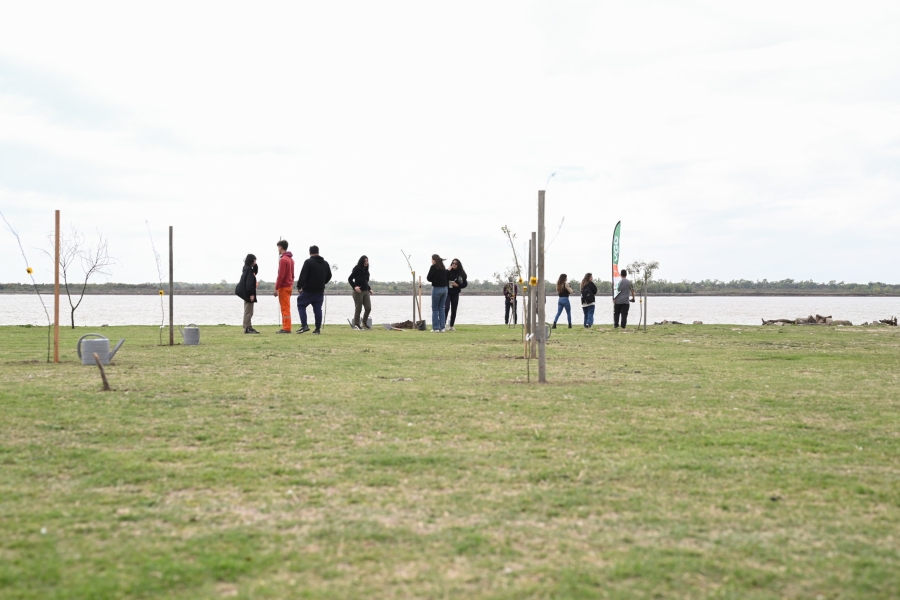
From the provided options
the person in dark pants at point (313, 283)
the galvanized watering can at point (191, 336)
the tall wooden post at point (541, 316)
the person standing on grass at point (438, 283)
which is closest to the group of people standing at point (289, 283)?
the person in dark pants at point (313, 283)

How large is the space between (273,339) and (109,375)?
7903 mm

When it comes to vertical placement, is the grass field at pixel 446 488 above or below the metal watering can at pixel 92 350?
below

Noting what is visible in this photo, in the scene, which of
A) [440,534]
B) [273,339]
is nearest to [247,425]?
[440,534]

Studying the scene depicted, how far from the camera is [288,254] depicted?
21.2 meters

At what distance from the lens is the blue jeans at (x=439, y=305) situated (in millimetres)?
22531

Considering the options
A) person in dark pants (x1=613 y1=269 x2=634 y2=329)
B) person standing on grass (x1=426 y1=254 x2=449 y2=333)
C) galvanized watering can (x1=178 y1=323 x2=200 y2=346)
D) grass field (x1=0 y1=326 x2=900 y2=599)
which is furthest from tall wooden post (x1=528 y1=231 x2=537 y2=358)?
person in dark pants (x1=613 y1=269 x2=634 y2=329)

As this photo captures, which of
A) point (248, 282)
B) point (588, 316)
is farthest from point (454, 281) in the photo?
point (588, 316)

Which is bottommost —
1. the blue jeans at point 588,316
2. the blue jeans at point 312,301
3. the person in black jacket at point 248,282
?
the blue jeans at point 588,316

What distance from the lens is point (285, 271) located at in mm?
21000

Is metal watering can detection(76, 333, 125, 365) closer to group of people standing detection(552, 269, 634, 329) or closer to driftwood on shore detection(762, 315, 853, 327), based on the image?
group of people standing detection(552, 269, 634, 329)

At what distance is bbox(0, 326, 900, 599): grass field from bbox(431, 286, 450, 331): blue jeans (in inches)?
474

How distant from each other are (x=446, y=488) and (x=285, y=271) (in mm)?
16438

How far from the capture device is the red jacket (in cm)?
2092

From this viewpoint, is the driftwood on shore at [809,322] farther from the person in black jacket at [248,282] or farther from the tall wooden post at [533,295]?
the tall wooden post at [533,295]
